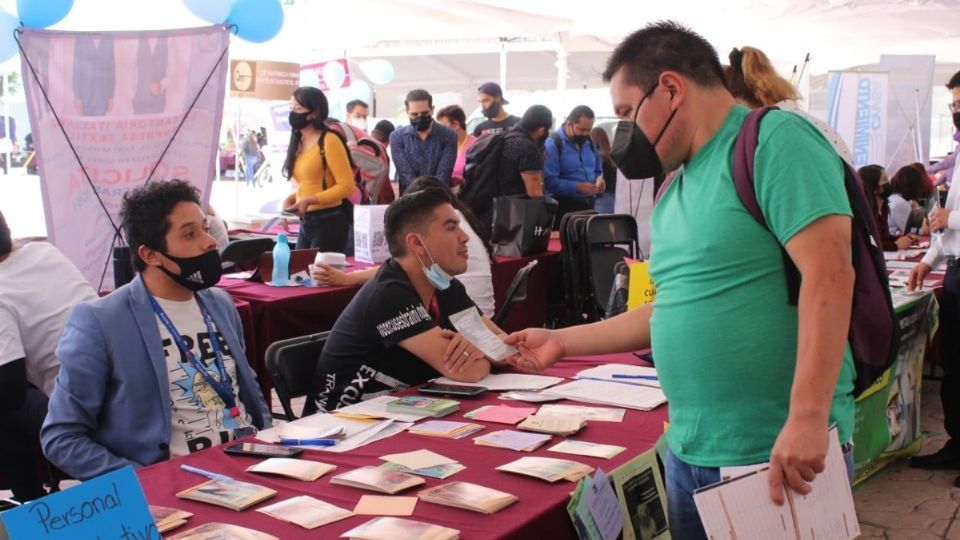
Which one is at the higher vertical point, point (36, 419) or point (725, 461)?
point (725, 461)

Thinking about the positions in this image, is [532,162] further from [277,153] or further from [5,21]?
[277,153]

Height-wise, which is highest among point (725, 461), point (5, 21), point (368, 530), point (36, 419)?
point (5, 21)

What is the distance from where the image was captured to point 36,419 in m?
2.75

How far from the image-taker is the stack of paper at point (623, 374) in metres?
2.60

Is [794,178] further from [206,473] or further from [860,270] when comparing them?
[206,473]

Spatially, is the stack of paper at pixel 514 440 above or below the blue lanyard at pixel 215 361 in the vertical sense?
below

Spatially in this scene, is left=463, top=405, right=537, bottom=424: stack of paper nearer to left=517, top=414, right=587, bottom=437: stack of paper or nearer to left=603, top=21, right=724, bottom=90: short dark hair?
left=517, top=414, right=587, bottom=437: stack of paper

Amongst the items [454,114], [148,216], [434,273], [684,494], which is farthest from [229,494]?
[454,114]

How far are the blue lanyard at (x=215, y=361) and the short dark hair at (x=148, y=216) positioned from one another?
0.15 metres

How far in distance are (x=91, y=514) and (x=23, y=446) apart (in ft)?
5.35

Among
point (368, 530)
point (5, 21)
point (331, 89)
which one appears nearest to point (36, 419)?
point (368, 530)

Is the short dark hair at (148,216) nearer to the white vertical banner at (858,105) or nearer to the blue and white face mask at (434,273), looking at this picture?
the blue and white face mask at (434,273)

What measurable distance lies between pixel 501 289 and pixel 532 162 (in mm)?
1083

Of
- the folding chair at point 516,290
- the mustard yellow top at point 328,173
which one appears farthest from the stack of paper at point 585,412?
the mustard yellow top at point 328,173
